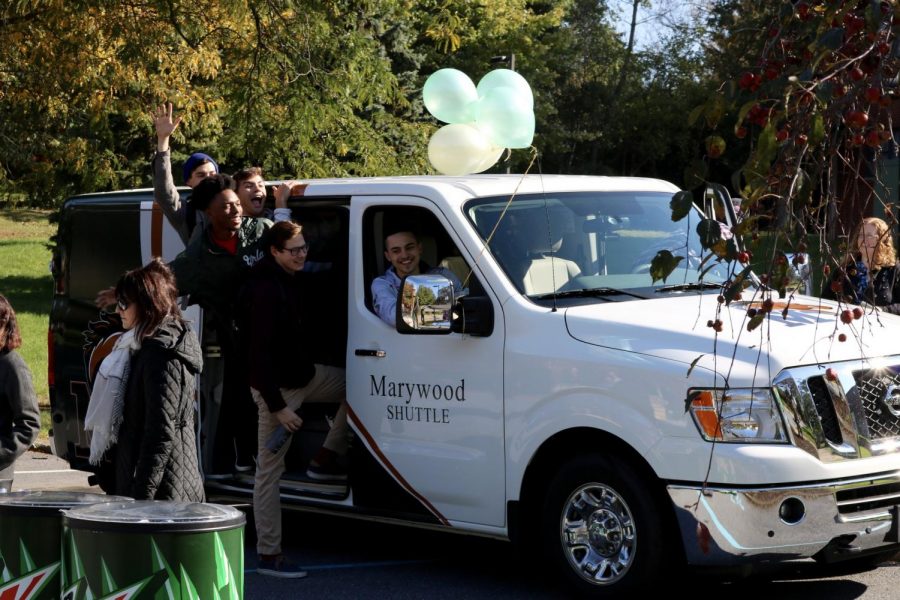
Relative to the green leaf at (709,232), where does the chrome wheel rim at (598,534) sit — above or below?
below

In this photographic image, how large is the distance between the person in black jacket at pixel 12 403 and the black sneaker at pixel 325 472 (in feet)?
5.63

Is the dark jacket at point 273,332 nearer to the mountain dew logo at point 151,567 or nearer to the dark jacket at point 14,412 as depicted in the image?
the dark jacket at point 14,412

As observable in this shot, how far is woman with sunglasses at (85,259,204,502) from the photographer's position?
5.51m

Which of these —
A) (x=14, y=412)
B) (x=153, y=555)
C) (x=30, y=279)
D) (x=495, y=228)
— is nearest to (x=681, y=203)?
(x=153, y=555)

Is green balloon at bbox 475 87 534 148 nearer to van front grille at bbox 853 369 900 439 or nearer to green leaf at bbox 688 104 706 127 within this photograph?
van front grille at bbox 853 369 900 439

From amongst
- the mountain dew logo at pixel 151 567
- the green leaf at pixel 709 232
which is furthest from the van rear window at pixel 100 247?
the green leaf at pixel 709 232

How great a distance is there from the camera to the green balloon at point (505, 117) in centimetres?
740

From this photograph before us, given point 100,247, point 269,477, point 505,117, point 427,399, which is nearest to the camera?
point 427,399

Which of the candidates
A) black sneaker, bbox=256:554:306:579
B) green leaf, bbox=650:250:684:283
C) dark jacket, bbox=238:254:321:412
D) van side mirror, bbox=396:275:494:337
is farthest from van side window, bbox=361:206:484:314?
green leaf, bbox=650:250:684:283

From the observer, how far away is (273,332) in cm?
679

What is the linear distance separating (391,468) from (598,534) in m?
1.25

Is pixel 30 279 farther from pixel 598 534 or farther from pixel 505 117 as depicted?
pixel 598 534

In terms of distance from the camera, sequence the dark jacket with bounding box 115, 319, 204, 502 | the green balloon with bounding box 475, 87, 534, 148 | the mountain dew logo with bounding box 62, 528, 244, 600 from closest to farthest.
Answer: the mountain dew logo with bounding box 62, 528, 244, 600 → the dark jacket with bounding box 115, 319, 204, 502 → the green balloon with bounding box 475, 87, 534, 148

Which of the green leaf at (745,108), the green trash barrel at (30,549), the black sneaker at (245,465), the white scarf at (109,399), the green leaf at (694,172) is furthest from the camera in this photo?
the black sneaker at (245,465)
